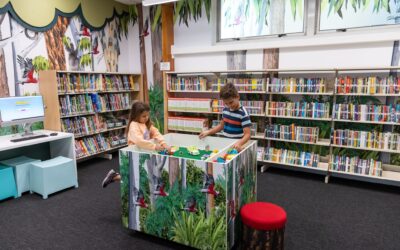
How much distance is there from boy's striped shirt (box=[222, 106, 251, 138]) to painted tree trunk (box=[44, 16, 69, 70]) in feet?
10.8

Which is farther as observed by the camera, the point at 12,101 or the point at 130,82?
the point at 130,82

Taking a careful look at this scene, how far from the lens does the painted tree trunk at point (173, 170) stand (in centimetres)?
235

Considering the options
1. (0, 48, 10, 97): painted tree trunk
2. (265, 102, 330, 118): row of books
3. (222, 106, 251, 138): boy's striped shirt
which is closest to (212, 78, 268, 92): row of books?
(265, 102, 330, 118): row of books

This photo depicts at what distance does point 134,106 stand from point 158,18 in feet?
10.9

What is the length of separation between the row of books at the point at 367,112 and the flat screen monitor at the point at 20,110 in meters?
4.35

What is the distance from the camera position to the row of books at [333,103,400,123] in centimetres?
372

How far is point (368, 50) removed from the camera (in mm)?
3992

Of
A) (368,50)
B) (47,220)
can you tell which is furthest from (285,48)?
(47,220)

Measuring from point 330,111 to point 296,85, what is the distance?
2.19 feet

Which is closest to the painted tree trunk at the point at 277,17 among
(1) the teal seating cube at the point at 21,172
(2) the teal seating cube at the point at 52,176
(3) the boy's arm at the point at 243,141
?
(3) the boy's arm at the point at 243,141

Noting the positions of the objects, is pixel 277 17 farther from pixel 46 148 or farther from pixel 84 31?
pixel 46 148

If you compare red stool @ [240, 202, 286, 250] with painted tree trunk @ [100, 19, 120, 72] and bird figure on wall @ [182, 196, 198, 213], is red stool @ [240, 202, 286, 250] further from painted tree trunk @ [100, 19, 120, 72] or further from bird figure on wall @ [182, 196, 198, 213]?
painted tree trunk @ [100, 19, 120, 72]

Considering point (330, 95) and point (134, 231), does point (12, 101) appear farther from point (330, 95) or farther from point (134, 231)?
point (330, 95)

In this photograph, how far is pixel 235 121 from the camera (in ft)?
10.4
